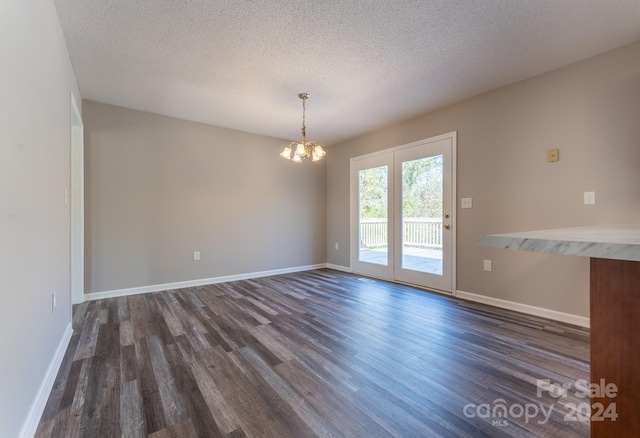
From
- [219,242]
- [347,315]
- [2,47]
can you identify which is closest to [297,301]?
[347,315]

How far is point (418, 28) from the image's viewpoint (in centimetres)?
215

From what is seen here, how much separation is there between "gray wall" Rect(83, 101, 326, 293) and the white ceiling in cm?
56

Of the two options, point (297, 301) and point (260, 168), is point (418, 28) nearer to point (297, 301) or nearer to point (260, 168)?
point (297, 301)

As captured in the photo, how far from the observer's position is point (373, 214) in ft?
15.5

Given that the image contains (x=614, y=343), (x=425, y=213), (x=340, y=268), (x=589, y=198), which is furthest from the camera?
(x=340, y=268)

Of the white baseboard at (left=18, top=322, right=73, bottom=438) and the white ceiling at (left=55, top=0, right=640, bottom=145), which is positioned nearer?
the white baseboard at (left=18, top=322, right=73, bottom=438)

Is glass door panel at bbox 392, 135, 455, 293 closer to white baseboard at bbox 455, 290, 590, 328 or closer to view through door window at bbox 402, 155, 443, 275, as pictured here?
view through door window at bbox 402, 155, 443, 275

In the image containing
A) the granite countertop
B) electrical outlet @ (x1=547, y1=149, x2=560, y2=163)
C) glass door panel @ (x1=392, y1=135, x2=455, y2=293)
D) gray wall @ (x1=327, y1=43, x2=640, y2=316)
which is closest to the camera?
the granite countertop

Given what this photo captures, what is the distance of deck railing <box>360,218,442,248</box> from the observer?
3.79 metres

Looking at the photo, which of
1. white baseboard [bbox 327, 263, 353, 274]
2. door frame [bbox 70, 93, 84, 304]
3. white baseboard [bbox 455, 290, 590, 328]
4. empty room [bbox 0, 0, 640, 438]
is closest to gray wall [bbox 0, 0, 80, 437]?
empty room [bbox 0, 0, 640, 438]

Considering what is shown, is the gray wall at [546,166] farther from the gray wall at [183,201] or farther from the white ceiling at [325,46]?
the gray wall at [183,201]

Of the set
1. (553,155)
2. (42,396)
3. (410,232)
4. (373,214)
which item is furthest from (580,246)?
(373,214)

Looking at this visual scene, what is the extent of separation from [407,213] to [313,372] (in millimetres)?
2865

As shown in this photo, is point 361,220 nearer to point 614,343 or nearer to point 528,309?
point 528,309
